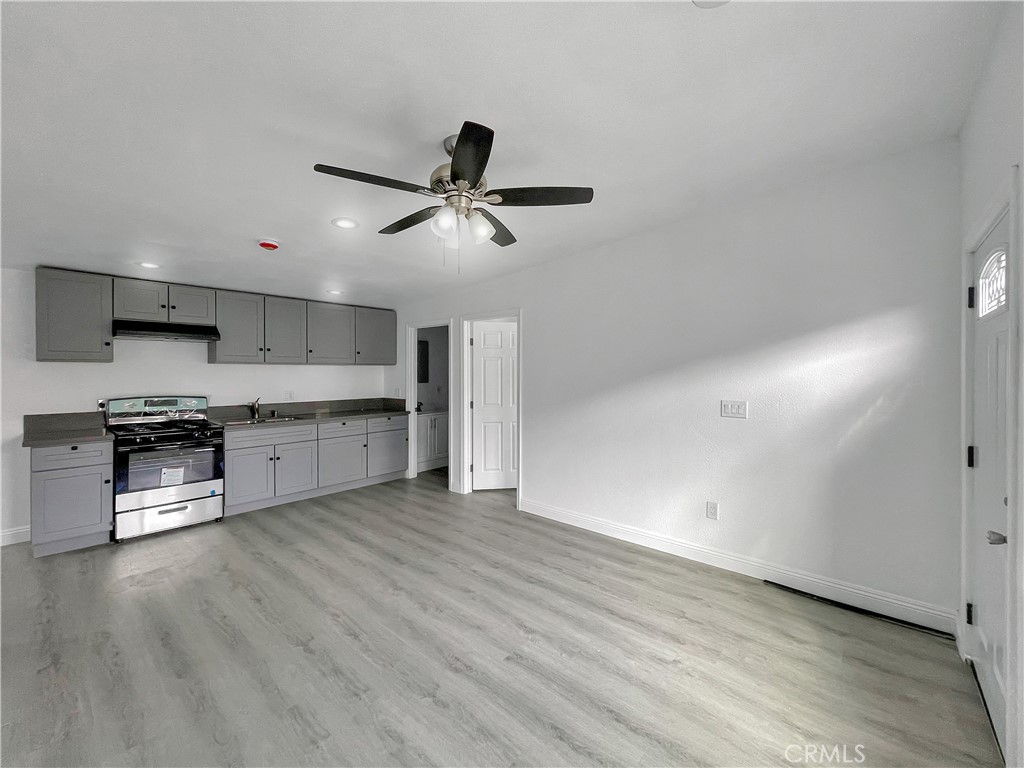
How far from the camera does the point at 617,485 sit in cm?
350

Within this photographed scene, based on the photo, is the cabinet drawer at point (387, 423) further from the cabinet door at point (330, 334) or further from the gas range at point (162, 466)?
the gas range at point (162, 466)

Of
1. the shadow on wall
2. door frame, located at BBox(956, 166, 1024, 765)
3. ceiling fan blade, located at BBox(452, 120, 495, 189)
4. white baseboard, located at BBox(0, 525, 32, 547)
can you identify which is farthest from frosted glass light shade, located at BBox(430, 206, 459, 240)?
white baseboard, located at BBox(0, 525, 32, 547)

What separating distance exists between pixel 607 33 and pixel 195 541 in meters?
4.51

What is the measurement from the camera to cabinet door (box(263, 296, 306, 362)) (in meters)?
4.83

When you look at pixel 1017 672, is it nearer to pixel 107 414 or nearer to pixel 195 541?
pixel 195 541

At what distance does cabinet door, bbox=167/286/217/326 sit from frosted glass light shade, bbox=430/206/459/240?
364 cm

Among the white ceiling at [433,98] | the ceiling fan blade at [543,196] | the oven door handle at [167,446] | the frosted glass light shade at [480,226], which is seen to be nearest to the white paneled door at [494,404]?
the white ceiling at [433,98]

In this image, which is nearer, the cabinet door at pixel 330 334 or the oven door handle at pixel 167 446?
the oven door handle at pixel 167 446

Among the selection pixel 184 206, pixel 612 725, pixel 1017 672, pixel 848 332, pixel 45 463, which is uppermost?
pixel 184 206

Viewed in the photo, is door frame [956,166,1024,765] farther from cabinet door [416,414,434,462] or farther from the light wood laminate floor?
cabinet door [416,414,434,462]

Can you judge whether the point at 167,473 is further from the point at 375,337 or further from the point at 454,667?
the point at 454,667

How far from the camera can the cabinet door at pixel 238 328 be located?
176 inches

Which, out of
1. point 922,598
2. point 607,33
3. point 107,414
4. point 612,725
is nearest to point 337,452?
point 107,414

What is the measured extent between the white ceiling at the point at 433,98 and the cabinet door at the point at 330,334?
99.1 inches
